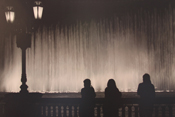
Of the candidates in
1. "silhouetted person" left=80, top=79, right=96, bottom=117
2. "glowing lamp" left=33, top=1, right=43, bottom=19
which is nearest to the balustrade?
"silhouetted person" left=80, top=79, right=96, bottom=117

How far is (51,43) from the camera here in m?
31.6

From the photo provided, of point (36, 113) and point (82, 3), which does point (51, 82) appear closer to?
point (82, 3)

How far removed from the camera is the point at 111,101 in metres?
7.72

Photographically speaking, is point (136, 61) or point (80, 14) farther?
point (80, 14)

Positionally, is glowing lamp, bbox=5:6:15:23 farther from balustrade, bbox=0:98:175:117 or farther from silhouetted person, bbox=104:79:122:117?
silhouetted person, bbox=104:79:122:117

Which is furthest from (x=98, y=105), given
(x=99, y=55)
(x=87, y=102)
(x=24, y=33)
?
(x=99, y=55)

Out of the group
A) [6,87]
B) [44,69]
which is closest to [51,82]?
[44,69]

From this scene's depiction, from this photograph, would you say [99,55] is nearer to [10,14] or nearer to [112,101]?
[10,14]

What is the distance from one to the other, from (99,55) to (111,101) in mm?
23218

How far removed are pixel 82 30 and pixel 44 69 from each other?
4.80 meters

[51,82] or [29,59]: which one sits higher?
[29,59]

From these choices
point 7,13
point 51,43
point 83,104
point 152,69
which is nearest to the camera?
point 83,104

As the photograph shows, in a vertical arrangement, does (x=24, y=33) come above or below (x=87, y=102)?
above

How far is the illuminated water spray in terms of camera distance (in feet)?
95.4
